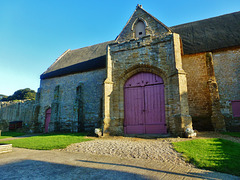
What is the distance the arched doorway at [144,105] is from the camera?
28.9 ft

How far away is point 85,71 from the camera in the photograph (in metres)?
15.2

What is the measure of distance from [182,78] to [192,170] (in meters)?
5.61

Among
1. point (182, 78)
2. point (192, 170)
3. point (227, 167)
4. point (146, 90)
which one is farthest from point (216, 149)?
point (146, 90)

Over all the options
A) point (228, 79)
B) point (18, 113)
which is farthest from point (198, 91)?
point (18, 113)

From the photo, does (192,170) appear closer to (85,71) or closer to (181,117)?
(181,117)

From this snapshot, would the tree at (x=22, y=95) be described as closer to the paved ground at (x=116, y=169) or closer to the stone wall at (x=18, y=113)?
the stone wall at (x=18, y=113)

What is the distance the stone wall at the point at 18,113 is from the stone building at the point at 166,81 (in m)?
8.33

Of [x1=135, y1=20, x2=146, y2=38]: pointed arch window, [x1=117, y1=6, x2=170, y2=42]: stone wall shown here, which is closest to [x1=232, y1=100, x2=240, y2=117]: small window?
[x1=117, y1=6, x2=170, y2=42]: stone wall

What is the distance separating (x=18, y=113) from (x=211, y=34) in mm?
23641

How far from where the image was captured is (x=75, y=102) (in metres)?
14.0

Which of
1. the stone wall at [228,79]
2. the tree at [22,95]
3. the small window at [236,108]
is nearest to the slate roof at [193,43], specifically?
the stone wall at [228,79]

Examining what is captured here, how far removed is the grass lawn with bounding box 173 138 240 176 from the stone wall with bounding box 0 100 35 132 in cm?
1652

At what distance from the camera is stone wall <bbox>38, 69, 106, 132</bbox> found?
1376 centimetres

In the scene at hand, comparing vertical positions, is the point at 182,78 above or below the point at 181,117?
above
